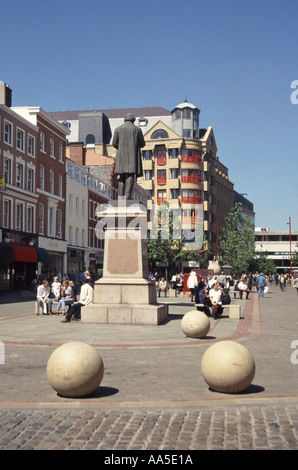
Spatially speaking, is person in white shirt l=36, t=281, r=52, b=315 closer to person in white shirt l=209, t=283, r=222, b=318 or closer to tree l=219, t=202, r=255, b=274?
person in white shirt l=209, t=283, r=222, b=318

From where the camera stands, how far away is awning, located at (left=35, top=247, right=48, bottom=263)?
4468 centimetres

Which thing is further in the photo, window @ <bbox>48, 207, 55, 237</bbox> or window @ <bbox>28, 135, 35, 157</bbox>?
Result: window @ <bbox>48, 207, 55, 237</bbox>

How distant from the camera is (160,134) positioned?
88.5 m

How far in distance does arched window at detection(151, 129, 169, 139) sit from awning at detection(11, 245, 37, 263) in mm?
49110

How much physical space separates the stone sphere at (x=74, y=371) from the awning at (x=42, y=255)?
37822mm

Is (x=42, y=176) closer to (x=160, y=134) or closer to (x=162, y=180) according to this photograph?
(x=162, y=180)

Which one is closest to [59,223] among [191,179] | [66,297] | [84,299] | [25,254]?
[25,254]

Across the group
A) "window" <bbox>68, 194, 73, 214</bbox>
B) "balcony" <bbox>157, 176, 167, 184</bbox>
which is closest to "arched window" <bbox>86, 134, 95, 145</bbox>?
"balcony" <bbox>157, 176, 167, 184</bbox>

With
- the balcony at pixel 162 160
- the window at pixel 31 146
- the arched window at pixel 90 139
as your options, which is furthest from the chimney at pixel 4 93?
the arched window at pixel 90 139

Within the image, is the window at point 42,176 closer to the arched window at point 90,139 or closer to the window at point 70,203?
the window at point 70,203

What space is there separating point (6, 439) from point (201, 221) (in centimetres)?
8324

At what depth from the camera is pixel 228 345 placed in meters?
7.83

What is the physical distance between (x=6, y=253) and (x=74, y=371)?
33.0m

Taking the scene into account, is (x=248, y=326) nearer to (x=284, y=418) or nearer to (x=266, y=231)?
(x=284, y=418)
